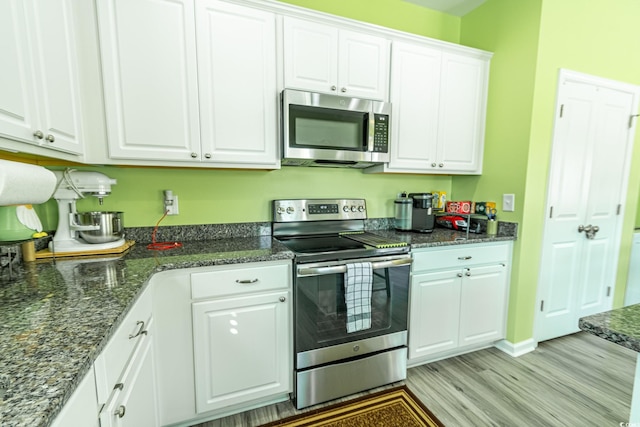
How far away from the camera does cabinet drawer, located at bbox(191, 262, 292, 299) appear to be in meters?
1.43

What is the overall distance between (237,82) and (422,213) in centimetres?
161

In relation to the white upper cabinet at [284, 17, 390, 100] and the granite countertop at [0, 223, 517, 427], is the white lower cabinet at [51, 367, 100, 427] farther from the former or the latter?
the white upper cabinet at [284, 17, 390, 100]

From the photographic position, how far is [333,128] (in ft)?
6.10

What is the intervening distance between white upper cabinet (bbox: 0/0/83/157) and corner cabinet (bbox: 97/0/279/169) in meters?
0.14

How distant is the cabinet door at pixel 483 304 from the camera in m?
2.07

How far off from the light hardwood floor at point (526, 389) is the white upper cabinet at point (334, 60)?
1.98 meters

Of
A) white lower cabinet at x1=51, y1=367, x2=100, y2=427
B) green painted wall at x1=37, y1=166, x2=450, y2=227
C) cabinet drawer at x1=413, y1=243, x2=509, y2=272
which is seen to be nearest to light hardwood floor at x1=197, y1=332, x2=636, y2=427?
cabinet drawer at x1=413, y1=243, x2=509, y2=272

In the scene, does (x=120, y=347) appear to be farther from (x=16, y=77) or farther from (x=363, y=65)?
(x=363, y=65)

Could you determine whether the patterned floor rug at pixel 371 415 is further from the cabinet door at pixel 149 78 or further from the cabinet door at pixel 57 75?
the cabinet door at pixel 57 75

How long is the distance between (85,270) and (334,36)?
1.89 metres

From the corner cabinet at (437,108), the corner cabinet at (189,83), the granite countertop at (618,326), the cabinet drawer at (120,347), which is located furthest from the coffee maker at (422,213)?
the cabinet drawer at (120,347)

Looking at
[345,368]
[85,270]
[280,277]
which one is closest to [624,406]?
[345,368]

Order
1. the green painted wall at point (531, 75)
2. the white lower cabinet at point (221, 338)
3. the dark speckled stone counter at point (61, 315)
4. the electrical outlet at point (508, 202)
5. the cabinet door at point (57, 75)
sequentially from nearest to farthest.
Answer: the dark speckled stone counter at point (61, 315), the cabinet door at point (57, 75), the white lower cabinet at point (221, 338), the green painted wall at point (531, 75), the electrical outlet at point (508, 202)

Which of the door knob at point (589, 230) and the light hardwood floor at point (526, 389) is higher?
the door knob at point (589, 230)
